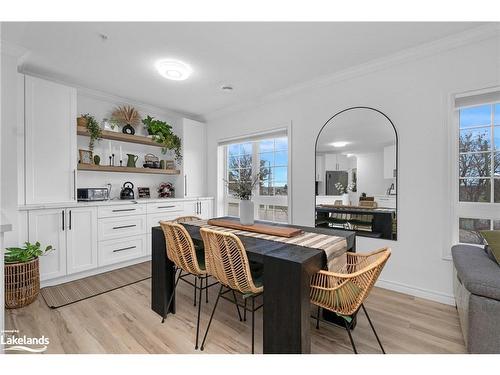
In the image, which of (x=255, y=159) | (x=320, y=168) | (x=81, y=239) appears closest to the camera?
(x=81, y=239)

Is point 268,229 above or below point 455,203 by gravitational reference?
below

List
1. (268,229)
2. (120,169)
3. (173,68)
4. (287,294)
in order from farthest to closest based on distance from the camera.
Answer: (120,169), (173,68), (268,229), (287,294)

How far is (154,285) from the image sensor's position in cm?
217

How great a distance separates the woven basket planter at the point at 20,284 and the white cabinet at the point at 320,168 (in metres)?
3.24

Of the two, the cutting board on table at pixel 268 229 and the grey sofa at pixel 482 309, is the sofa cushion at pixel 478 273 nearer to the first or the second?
the grey sofa at pixel 482 309

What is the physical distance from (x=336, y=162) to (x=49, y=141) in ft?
11.3

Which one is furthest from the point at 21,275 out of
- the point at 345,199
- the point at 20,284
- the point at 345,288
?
the point at 345,199

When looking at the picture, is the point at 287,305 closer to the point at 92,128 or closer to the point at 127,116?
the point at 92,128

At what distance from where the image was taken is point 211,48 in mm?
2354

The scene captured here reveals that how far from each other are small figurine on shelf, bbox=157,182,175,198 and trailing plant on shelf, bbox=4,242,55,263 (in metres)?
1.92

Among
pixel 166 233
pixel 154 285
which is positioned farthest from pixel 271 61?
pixel 154 285

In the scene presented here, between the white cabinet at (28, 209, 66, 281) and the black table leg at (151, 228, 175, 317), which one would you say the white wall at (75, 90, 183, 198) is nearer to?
the white cabinet at (28, 209, 66, 281)

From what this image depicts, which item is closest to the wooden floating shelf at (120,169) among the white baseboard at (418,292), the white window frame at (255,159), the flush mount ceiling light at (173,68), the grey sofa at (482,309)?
the white window frame at (255,159)
